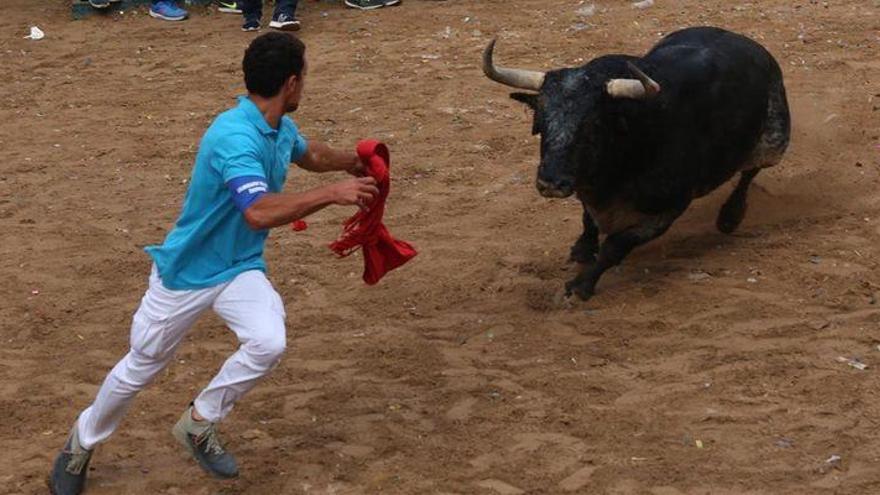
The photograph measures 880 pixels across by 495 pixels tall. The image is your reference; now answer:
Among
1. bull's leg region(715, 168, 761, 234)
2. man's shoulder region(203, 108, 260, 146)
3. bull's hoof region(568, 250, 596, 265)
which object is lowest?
bull's hoof region(568, 250, 596, 265)

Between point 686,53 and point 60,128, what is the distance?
4.87 meters

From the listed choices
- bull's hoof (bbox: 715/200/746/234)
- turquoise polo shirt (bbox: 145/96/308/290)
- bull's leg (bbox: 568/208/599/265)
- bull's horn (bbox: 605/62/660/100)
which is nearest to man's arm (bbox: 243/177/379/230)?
turquoise polo shirt (bbox: 145/96/308/290)

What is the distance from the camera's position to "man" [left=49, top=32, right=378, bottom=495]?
5578 mm

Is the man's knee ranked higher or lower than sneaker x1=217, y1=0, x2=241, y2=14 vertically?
higher

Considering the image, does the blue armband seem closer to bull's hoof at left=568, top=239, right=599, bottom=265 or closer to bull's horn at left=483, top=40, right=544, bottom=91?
bull's horn at left=483, top=40, right=544, bottom=91

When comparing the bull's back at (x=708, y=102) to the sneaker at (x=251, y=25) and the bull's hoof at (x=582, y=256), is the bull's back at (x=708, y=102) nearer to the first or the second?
the bull's hoof at (x=582, y=256)

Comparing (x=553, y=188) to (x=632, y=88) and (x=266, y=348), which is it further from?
(x=266, y=348)

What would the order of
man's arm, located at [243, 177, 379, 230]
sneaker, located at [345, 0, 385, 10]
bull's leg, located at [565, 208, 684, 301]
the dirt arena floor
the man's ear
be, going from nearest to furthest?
man's arm, located at [243, 177, 379, 230] → the man's ear → the dirt arena floor → bull's leg, located at [565, 208, 684, 301] → sneaker, located at [345, 0, 385, 10]

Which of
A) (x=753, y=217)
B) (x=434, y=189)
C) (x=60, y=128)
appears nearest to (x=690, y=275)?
(x=753, y=217)

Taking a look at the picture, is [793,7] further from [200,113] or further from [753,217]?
[200,113]

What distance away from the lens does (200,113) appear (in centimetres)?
1109

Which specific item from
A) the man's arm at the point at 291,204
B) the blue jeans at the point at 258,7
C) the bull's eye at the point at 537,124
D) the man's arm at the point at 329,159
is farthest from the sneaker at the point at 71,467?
the blue jeans at the point at 258,7

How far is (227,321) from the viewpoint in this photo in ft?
18.9

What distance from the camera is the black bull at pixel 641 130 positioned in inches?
300
